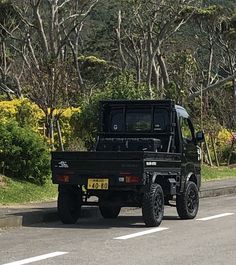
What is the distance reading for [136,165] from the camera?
11938 millimetres

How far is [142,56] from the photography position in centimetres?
4181

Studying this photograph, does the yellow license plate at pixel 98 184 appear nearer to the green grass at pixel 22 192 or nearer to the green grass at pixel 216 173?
the green grass at pixel 22 192

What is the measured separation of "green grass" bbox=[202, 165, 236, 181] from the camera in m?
26.6

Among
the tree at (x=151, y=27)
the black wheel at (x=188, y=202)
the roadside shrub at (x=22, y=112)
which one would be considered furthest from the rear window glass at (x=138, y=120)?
the tree at (x=151, y=27)

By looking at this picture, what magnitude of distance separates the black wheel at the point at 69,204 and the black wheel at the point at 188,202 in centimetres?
211

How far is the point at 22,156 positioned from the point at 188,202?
5646mm

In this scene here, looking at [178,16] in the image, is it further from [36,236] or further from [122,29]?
[36,236]

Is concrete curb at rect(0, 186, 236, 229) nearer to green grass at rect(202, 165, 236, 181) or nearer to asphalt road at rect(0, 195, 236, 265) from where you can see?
asphalt road at rect(0, 195, 236, 265)

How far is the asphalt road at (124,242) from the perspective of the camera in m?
8.83

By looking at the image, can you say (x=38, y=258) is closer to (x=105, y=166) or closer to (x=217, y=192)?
(x=105, y=166)

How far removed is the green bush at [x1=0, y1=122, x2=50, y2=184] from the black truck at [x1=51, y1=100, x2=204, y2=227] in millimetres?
3583

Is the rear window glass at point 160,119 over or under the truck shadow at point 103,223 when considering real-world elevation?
over

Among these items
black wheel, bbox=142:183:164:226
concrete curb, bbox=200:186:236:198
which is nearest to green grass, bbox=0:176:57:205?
black wheel, bbox=142:183:164:226

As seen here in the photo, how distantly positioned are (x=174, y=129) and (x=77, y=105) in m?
13.0
